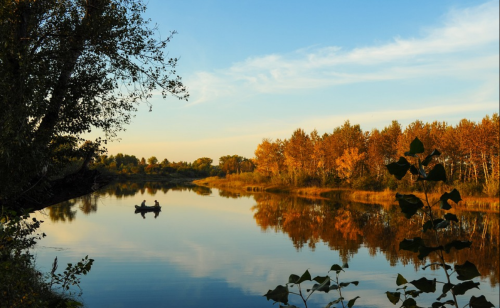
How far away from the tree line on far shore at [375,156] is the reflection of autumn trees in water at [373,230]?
38.0 feet

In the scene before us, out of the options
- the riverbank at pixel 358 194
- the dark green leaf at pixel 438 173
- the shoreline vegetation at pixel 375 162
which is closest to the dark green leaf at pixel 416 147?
the dark green leaf at pixel 438 173

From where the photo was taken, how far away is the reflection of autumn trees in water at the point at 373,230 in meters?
18.0

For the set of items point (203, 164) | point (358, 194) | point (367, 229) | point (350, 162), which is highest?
point (203, 164)

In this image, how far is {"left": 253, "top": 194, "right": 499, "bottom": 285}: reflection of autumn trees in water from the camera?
709 inches

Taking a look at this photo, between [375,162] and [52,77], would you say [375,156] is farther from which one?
[52,77]

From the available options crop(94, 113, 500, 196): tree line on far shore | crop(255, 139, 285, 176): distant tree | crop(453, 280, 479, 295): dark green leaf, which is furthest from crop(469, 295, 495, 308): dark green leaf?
crop(255, 139, 285, 176): distant tree

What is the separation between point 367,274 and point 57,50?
1327cm

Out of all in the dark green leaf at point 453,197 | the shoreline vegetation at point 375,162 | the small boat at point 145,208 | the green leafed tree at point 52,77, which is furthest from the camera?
the shoreline vegetation at point 375,162

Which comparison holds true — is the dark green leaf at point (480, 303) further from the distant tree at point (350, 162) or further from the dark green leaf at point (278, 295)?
the distant tree at point (350, 162)

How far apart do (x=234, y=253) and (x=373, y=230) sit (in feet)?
34.1

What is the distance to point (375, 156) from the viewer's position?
173ft

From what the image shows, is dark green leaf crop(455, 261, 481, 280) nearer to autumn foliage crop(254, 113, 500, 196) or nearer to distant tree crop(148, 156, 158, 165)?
autumn foliage crop(254, 113, 500, 196)

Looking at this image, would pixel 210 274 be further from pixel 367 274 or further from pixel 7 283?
pixel 7 283

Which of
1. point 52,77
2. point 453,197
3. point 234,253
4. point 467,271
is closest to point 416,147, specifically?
point 453,197
